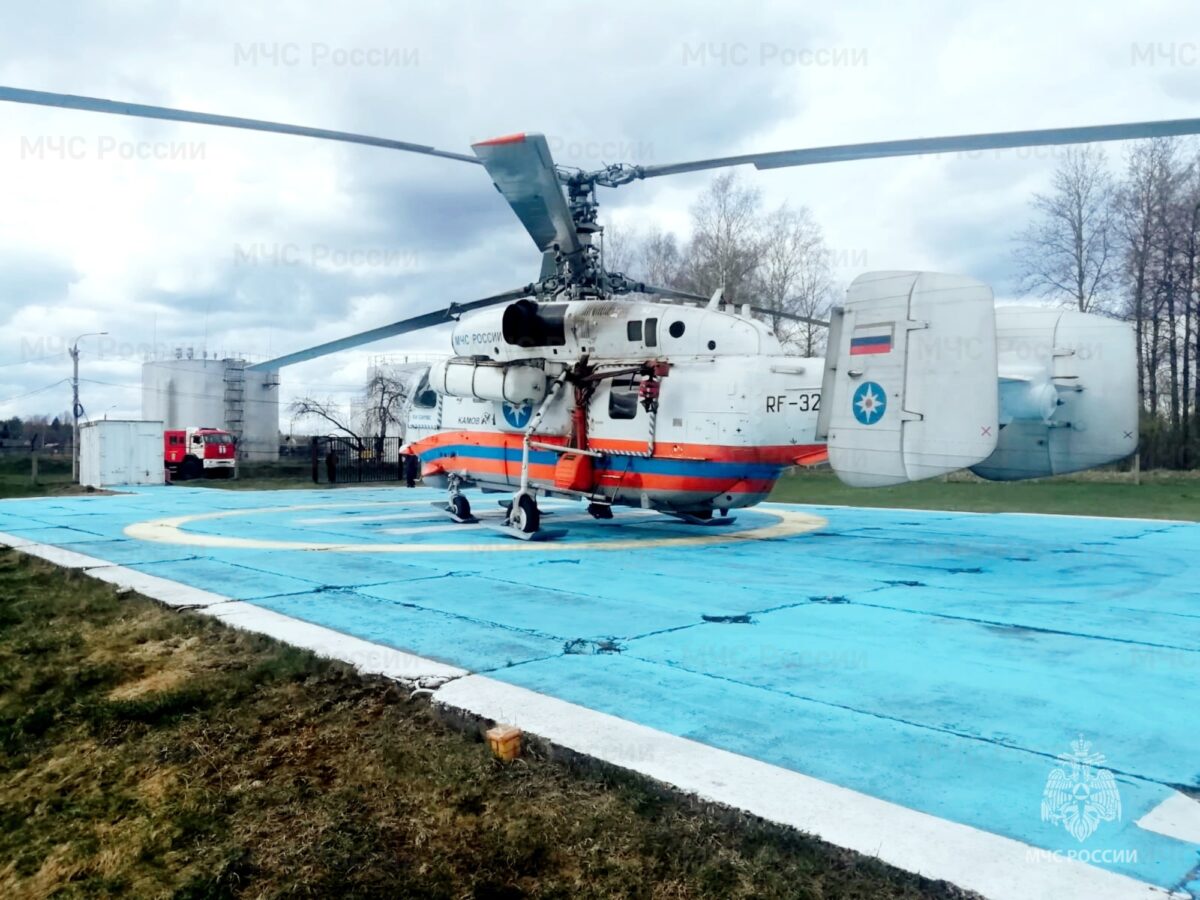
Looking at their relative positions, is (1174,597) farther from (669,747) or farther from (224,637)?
(224,637)

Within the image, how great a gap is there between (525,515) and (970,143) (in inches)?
283

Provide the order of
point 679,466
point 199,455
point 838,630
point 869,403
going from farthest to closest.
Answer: point 199,455 < point 679,466 < point 869,403 < point 838,630

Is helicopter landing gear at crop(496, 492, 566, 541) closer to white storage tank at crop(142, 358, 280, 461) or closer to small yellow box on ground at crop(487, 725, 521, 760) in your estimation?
small yellow box on ground at crop(487, 725, 521, 760)

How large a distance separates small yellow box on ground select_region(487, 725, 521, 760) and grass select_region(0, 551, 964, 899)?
5 cm

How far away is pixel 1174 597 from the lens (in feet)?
23.0

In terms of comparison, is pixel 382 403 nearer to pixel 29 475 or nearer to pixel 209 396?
pixel 209 396

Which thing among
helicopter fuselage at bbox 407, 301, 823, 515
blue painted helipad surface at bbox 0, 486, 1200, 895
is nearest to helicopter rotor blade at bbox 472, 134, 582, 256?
helicopter fuselage at bbox 407, 301, 823, 515

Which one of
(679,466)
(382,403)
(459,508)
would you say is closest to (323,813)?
(679,466)

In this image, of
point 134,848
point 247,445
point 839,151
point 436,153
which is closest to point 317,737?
point 134,848

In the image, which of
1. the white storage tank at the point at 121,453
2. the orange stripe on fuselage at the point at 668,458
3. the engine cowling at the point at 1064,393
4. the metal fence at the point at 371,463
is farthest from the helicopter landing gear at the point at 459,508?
the white storage tank at the point at 121,453

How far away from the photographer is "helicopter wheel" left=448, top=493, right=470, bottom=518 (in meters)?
12.9

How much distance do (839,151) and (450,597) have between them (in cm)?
515

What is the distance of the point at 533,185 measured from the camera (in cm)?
919

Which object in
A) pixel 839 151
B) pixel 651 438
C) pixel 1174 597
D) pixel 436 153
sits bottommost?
pixel 1174 597
